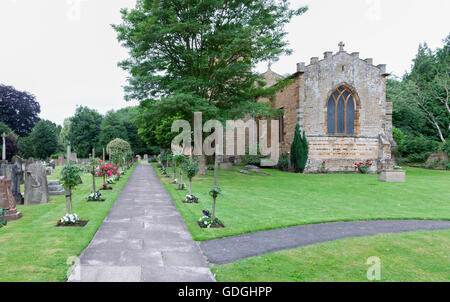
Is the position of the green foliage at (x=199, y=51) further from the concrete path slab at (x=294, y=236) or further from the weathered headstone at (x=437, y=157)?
the weathered headstone at (x=437, y=157)

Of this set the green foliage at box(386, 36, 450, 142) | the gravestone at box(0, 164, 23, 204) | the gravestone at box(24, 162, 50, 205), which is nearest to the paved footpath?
the gravestone at box(24, 162, 50, 205)

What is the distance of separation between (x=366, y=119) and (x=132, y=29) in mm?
22453

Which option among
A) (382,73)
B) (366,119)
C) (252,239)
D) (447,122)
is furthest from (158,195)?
(447,122)

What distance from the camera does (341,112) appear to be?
27.1 metres

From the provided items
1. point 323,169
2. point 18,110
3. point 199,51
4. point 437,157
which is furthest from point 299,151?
point 18,110

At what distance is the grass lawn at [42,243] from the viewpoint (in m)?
4.66

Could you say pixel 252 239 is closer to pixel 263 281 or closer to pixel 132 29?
pixel 263 281

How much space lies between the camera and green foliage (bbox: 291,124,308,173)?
26.0 meters

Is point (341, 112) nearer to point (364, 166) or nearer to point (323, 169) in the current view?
point (364, 166)

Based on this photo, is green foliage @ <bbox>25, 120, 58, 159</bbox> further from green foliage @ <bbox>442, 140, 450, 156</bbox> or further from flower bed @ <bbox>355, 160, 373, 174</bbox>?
green foliage @ <bbox>442, 140, 450, 156</bbox>

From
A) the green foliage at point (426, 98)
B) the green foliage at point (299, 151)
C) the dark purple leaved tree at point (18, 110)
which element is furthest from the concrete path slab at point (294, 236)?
the dark purple leaved tree at point (18, 110)

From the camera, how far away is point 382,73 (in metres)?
27.6

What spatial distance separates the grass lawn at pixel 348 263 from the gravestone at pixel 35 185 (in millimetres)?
10084

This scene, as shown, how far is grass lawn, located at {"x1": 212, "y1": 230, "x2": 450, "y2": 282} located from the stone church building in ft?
67.3
